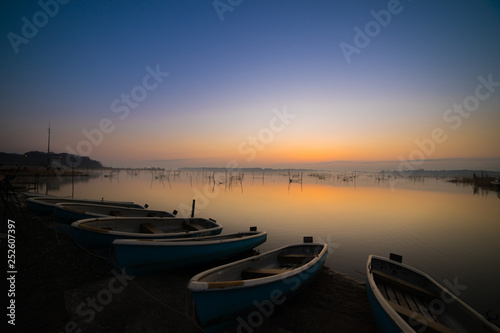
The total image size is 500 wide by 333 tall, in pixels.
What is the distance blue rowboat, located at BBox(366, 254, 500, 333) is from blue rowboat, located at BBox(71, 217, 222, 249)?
6.71 metres

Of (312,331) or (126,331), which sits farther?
(312,331)

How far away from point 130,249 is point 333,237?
11037 millimetres

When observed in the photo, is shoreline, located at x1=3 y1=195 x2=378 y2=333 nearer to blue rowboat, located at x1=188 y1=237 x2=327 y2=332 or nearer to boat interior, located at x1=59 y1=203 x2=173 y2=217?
blue rowboat, located at x1=188 y1=237 x2=327 y2=332

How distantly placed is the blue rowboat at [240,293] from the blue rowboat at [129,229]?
3481mm

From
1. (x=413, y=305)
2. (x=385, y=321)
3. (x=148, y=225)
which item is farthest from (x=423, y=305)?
(x=148, y=225)

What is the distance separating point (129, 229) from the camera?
31.6 ft

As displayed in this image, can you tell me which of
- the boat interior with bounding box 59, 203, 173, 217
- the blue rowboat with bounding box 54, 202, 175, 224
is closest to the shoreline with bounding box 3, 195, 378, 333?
the blue rowboat with bounding box 54, 202, 175, 224

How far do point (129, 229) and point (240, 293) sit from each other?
7168mm

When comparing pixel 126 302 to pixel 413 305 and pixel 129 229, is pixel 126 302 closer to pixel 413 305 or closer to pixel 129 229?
pixel 129 229

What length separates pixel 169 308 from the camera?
539 centimetres

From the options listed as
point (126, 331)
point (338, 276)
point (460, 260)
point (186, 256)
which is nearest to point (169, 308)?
point (126, 331)

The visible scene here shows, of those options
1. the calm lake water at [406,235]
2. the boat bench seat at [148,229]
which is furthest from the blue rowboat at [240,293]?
the boat bench seat at [148,229]

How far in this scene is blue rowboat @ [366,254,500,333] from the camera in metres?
4.06

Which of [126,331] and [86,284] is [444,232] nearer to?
[126,331]
